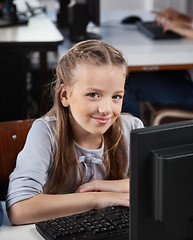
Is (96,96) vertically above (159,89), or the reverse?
(96,96)

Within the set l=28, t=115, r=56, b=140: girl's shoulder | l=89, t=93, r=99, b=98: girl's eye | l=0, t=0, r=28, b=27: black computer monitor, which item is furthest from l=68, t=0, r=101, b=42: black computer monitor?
l=89, t=93, r=99, b=98: girl's eye

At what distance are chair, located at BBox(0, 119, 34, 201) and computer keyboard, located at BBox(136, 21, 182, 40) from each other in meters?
1.68

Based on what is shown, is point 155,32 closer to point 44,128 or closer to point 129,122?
point 129,122

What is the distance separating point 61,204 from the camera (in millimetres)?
1323

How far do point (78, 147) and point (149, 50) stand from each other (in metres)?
1.49

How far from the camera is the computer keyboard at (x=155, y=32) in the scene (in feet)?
10.2

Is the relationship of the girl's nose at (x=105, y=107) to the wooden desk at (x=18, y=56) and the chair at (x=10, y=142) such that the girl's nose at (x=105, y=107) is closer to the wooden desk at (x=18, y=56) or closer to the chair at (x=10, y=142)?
the chair at (x=10, y=142)

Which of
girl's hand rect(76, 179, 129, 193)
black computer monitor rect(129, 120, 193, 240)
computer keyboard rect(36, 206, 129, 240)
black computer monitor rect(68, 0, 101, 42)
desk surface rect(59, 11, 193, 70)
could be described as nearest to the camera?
black computer monitor rect(129, 120, 193, 240)

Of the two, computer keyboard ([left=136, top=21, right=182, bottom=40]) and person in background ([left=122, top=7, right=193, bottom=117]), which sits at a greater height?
computer keyboard ([left=136, top=21, right=182, bottom=40])

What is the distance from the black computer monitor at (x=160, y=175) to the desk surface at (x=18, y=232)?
353mm

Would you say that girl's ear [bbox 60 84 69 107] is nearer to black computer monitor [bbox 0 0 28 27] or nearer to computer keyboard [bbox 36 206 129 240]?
computer keyboard [bbox 36 206 129 240]

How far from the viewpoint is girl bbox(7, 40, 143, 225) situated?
133cm

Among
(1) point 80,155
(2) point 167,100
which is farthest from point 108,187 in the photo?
(2) point 167,100

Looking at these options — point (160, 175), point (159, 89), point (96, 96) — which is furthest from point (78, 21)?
point (160, 175)
